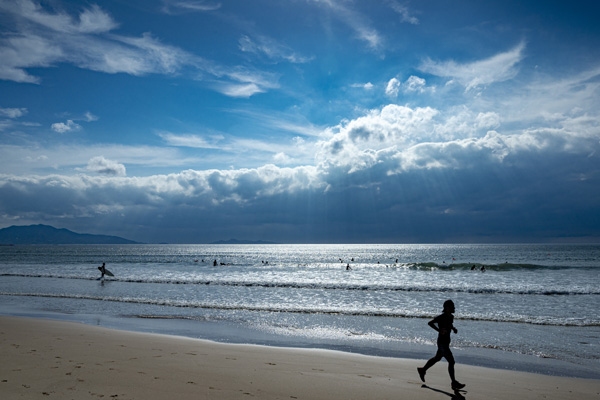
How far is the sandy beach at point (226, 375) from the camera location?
8070mm

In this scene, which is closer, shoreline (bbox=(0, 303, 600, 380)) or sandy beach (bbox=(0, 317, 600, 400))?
sandy beach (bbox=(0, 317, 600, 400))

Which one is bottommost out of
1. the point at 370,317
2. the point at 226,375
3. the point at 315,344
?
the point at 370,317

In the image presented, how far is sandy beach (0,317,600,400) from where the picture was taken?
807 cm

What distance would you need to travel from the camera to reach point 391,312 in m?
21.8

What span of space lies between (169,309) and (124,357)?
515 inches

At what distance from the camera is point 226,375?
941 centimetres

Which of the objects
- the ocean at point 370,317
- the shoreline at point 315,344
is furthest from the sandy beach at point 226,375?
the ocean at point 370,317

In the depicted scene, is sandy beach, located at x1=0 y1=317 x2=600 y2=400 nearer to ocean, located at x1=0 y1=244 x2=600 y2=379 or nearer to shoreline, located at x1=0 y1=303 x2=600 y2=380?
shoreline, located at x1=0 y1=303 x2=600 y2=380

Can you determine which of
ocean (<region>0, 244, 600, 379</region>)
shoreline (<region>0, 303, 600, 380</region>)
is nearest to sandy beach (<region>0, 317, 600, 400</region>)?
shoreline (<region>0, 303, 600, 380</region>)

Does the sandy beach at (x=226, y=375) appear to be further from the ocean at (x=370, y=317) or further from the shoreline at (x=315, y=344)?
the ocean at (x=370, y=317)

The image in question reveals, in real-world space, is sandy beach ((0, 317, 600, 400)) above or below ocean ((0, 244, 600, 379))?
above

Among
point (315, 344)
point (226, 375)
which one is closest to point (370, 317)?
point (315, 344)

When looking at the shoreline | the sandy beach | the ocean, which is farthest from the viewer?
the ocean

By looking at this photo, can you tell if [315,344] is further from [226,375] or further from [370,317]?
[370,317]
